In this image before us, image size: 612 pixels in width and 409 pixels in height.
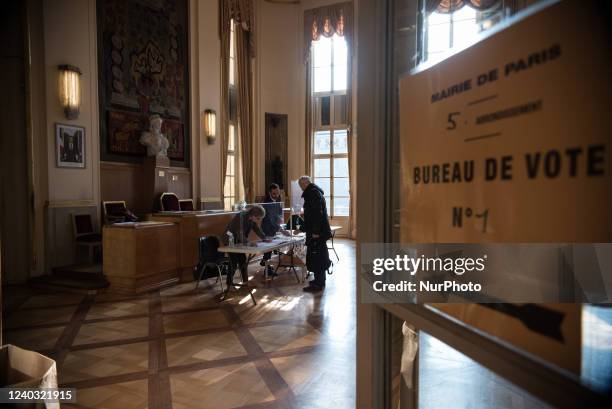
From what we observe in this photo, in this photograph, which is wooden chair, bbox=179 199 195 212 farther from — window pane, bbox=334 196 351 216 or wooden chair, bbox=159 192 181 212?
window pane, bbox=334 196 351 216

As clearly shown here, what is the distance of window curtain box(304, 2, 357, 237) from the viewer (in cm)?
1253

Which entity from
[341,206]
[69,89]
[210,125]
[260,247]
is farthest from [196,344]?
[341,206]

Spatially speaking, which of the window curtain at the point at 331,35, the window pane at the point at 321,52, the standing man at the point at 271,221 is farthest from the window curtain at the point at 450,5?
the window pane at the point at 321,52

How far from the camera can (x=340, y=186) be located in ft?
43.3

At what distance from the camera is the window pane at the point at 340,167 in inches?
515

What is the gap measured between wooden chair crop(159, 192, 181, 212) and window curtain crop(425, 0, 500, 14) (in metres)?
8.73

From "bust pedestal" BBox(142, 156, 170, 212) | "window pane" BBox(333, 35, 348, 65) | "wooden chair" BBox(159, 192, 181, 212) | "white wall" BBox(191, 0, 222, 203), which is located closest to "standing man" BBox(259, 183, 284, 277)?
"wooden chair" BBox(159, 192, 181, 212)

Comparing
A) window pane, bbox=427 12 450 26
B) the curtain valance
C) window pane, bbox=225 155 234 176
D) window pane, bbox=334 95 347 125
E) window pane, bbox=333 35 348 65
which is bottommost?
window pane, bbox=427 12 450 26

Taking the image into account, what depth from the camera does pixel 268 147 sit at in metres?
13.0

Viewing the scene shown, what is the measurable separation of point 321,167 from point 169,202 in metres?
5.81

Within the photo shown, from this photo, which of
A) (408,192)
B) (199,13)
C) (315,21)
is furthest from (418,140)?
(315,21)

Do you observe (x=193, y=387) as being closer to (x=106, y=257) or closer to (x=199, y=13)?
(x=106, y=257)

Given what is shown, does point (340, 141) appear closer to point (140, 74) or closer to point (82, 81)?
point (140, 74)

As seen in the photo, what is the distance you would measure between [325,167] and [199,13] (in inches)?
232
